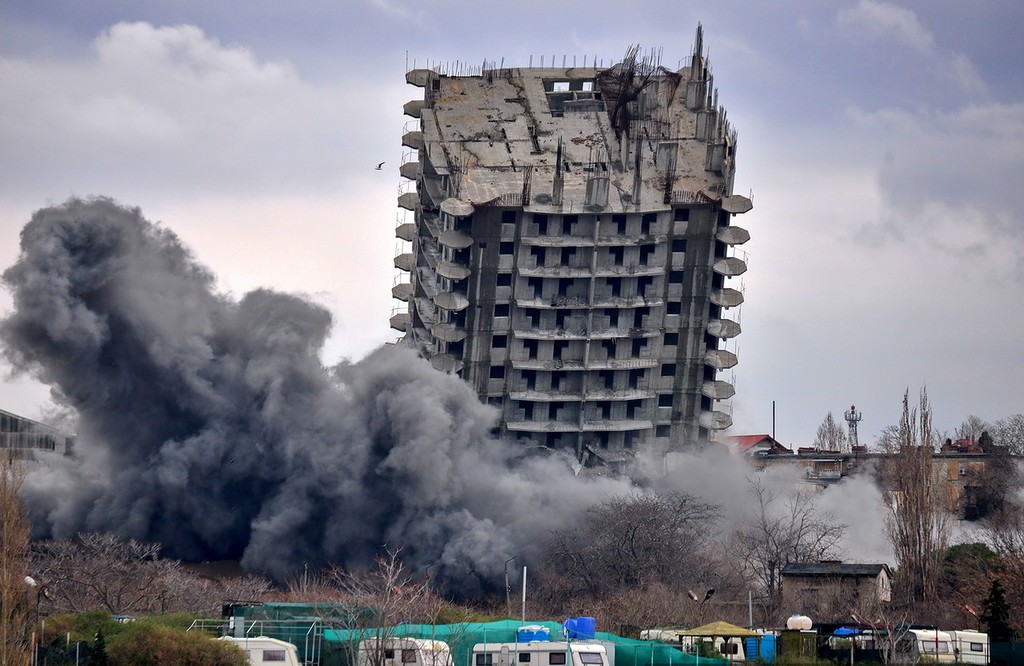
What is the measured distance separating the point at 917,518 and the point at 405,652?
46.8 m

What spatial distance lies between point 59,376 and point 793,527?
39.7 metres

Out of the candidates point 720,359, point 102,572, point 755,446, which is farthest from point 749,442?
point 102,572

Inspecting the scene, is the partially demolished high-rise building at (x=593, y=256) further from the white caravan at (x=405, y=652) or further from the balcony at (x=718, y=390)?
the white caravan at (x=405, y=652)

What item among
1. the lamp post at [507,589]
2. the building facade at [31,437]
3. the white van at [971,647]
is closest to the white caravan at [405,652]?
the white van at [971,647]

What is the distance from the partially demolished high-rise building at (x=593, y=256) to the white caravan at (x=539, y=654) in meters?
49.9

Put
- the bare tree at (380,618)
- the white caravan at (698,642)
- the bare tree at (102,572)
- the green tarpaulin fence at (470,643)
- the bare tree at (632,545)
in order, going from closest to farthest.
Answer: the bare tree at (380,618) → the green tarpaulin fence at (470,643) → the white caravan at (698,642) → the bare tree at (102,572) → the bare tree at (632,545)

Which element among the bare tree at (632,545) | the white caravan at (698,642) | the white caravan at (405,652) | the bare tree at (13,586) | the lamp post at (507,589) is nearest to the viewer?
the bare tree at (13,586)

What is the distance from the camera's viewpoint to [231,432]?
343 ft

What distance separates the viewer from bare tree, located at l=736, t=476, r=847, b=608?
323ft

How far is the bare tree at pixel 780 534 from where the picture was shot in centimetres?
9856

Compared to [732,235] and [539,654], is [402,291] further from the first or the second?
[539,654]

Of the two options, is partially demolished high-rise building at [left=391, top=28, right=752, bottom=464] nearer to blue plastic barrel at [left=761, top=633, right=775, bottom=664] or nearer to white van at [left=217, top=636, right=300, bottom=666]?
blue plastic barrel at [left=761, top=633, right=775, bottom=664]

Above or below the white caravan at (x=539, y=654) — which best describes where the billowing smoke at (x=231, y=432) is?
above

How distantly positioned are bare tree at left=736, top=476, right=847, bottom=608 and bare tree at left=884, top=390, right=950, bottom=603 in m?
3.77
